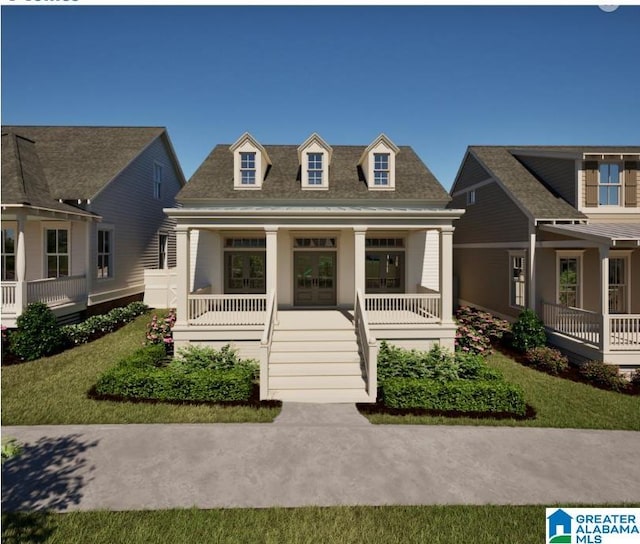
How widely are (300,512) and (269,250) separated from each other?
7640 millimetres

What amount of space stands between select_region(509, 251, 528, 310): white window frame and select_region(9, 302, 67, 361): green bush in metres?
17.2

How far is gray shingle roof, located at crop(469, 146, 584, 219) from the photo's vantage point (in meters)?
13.4

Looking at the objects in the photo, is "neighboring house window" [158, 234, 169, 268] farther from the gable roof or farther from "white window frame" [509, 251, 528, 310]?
"white window frame" [509, 251, 528, 310]

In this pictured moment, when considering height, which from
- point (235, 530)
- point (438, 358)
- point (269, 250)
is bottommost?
point (235, 530)

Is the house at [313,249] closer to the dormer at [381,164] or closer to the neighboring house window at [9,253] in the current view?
the dormer at [381,164]

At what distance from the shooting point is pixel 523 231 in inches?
548

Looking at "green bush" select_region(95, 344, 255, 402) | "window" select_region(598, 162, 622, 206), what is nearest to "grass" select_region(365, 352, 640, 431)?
"green bush" select_region(95, 344, 255, 402)

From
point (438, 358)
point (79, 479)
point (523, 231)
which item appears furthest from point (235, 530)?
point (523, 231)

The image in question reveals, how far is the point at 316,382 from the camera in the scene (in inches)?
356

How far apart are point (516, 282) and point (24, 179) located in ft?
66.3

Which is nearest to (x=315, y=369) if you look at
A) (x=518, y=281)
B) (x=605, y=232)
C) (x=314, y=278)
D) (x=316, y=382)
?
(x=316, y=382)

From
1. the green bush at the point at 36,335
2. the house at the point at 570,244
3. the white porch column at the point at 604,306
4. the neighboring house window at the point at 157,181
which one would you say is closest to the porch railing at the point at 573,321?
the house at the point at 570,244

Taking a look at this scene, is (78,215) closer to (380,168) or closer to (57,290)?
(57,290)

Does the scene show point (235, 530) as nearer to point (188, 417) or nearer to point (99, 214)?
point (188, 417)
